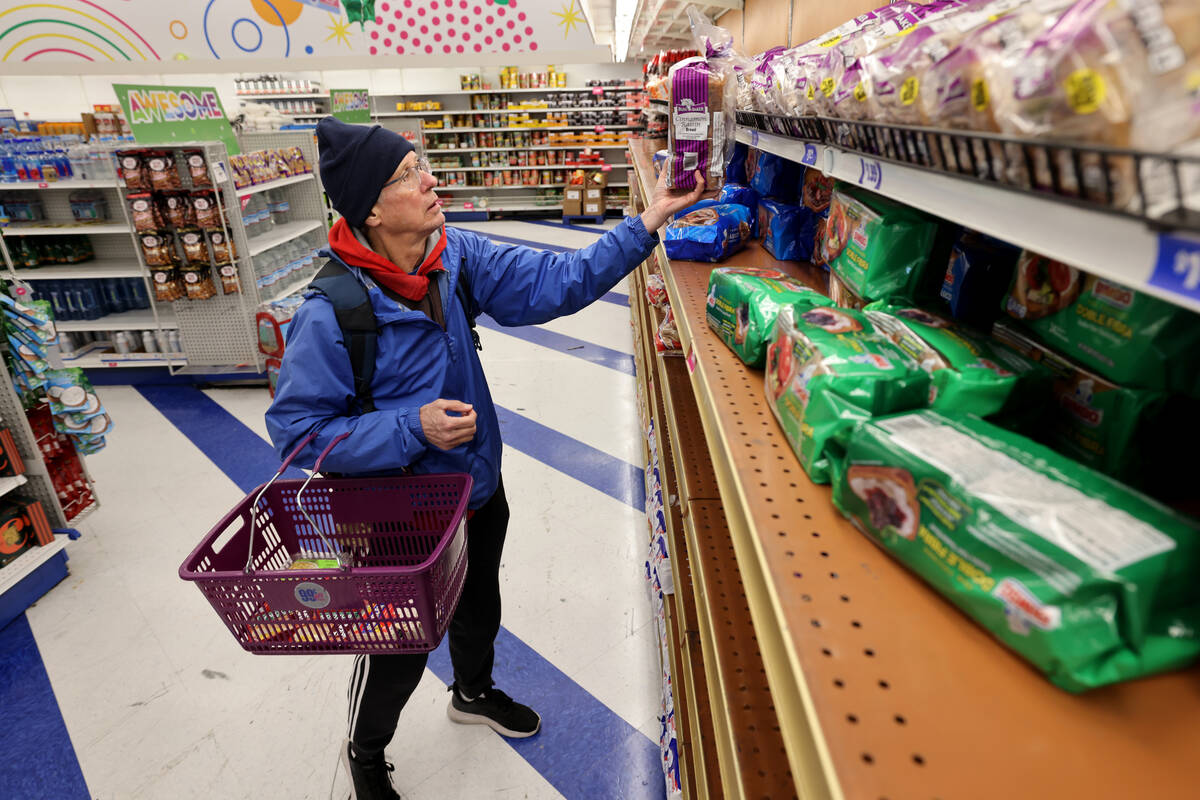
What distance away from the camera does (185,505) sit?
10.6 feet

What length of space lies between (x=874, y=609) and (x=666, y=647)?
4.87 ft

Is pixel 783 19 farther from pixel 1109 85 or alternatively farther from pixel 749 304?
pixel 1109 85

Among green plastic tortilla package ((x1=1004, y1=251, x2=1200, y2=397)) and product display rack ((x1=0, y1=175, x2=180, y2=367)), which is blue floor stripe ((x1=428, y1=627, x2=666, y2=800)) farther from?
product display rack ((x1=0, y1=175, x2=180, y2=367))

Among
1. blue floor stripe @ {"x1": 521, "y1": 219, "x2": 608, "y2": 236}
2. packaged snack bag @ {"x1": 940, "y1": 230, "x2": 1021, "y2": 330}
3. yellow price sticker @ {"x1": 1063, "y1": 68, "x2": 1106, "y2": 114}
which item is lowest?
blue floor stripe @ {"x1": 521, "y1": 219, "x2": 608, "y2": 236}

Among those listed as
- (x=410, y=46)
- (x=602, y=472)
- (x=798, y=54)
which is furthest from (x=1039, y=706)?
(x=410, y=46)

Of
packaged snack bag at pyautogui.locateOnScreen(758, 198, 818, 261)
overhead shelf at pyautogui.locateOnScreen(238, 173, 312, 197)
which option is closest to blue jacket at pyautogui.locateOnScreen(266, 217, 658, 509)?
packaged snack bag at pyautogui.locateOnScreen(758, 198, 818, 261)

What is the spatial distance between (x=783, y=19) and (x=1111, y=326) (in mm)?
2163

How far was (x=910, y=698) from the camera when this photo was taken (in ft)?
1.68

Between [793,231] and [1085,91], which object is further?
[793,231]

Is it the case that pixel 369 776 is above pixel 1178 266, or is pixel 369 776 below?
below

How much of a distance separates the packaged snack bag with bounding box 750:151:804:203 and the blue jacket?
406 mm

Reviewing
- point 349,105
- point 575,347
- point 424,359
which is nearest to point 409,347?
point 424,359

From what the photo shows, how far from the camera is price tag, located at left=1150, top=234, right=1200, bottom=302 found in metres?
0.37

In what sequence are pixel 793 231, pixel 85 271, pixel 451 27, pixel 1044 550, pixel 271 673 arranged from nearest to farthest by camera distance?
pixel 1044 550, pixel 793 231, pixel 271 673, pixel 85 271, pixel 451 27
